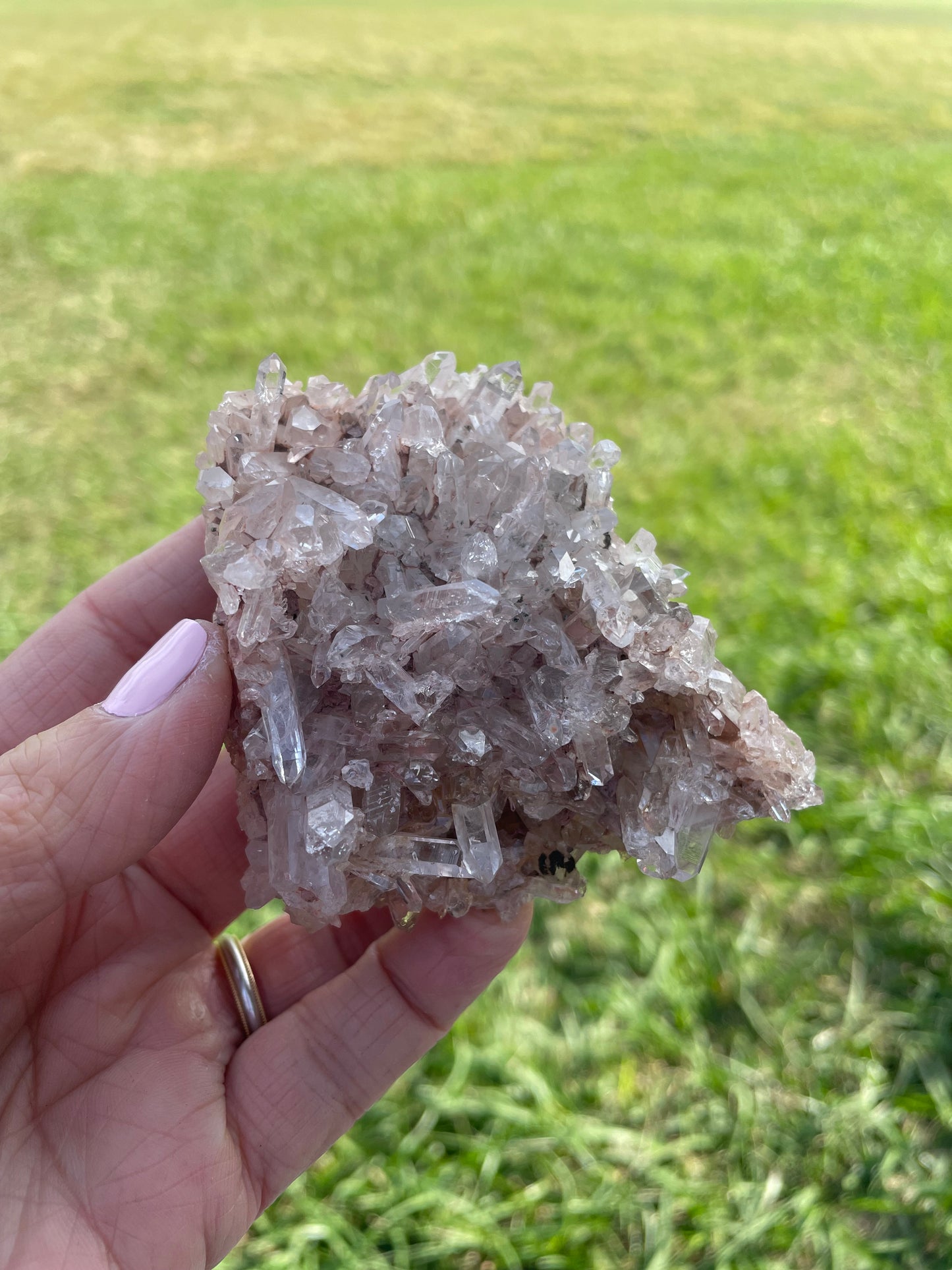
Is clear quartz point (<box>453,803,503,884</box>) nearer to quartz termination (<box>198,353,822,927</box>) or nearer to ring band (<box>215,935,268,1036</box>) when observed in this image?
quartz termination (<box>198,353,822,927</box>)

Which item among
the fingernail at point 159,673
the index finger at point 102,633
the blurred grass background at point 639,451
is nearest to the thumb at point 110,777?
the fingernail at point 159,673

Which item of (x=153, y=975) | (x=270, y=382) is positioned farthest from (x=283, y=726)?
(x=153, y=975)

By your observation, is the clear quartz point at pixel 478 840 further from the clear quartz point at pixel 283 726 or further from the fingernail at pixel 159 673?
the fingernail at pixel 159 673

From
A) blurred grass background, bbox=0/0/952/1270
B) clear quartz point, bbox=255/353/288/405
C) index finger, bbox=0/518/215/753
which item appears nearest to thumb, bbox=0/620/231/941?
clear quartz point, bbox=255/353/288/405

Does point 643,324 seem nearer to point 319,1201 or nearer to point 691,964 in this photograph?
point 691,964

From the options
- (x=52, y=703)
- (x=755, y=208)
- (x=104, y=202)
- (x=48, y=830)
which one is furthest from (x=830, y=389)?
(x=104, y=202)

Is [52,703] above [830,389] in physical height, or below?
above
